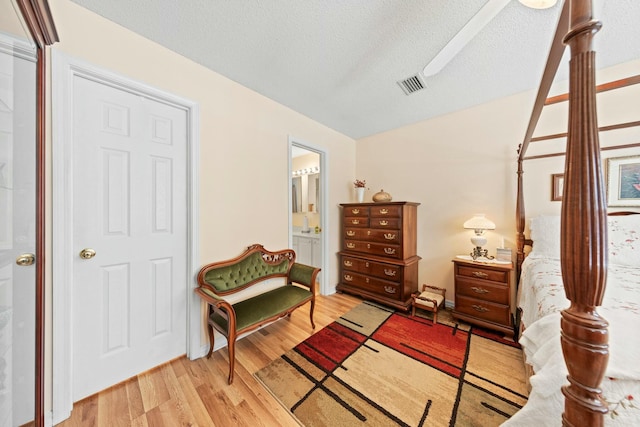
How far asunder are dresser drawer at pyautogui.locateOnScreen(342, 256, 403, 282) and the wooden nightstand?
64 centimetres

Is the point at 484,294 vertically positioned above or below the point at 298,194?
below

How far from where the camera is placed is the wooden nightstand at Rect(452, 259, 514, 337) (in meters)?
2.15

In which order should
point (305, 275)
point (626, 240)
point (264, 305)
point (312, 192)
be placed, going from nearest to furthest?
point (626, 240) → point (264, 305) → point (305, 275) → point (312, 192)

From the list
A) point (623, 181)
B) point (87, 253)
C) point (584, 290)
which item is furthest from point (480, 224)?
point (87, 253)

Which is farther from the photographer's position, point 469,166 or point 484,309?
point 469,166

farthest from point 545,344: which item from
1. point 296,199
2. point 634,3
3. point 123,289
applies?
point 296,199

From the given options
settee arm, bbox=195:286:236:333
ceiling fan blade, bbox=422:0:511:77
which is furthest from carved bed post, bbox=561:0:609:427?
settee arm, bbox=195:286:236:333

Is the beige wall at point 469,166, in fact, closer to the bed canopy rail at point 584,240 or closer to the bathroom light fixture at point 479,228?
the bathroom light fixture at point 479,228

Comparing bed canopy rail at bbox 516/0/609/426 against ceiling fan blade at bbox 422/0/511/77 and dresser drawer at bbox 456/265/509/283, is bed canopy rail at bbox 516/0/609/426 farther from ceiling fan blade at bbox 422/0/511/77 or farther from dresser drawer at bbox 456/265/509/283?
dresser drawer at bbox 456/265/509/283

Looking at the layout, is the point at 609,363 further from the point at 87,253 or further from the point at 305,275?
the point at 87,253

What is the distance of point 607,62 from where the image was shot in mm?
→ 1926

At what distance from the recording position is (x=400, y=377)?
5.45 feet

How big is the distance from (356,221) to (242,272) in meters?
1.73

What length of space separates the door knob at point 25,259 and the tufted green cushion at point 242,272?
3.12ft
